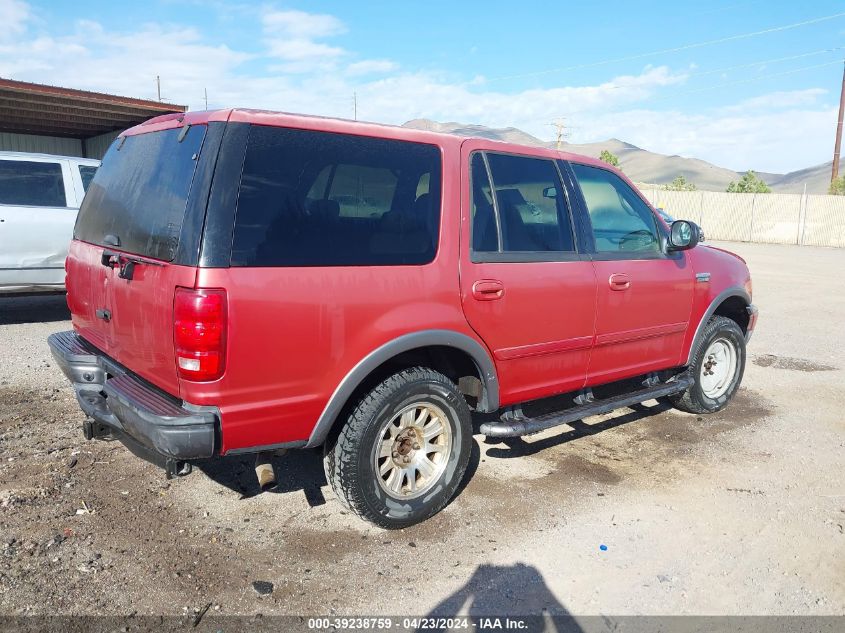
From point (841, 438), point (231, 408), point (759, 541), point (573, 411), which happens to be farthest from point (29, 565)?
point (841, 438)

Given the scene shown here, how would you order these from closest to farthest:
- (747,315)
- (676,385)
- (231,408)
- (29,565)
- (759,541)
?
1. (231,408)
2. (29,565)
3. (759,541)
4. (676,385)
5. (747,315)

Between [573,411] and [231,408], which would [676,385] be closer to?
[573,411]

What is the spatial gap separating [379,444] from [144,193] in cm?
168

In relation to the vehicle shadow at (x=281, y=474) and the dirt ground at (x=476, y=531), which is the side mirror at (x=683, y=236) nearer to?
the dirt ground at (x=476, y=531)

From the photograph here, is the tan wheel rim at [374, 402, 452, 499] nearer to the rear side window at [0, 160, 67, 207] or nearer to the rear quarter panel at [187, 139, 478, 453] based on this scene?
the rear quarter panel at [187, 139, 478, 453]

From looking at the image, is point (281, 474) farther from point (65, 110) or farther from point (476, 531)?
point (65, 110)

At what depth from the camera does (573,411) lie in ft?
13.6

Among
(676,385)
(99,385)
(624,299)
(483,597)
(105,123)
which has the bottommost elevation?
(483,597)

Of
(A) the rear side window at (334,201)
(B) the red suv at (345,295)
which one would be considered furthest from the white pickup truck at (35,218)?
(A) the rear side window at (334,201)

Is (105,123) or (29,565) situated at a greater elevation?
(105,123)

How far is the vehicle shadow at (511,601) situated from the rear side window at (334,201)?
154 centimetres

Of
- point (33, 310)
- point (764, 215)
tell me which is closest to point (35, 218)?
point (33, 310)

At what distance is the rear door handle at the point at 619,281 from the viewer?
13.9ft

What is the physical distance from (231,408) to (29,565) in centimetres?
126
